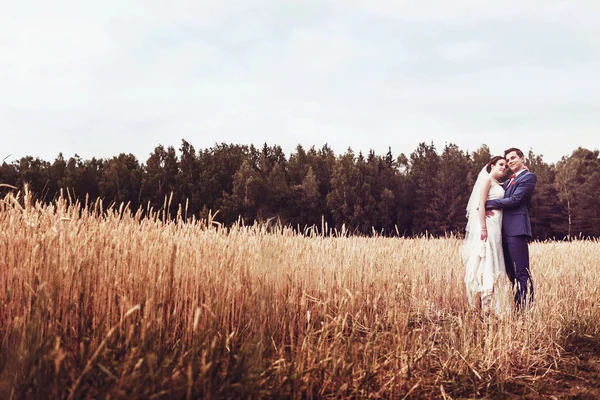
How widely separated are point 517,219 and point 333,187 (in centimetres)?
3086

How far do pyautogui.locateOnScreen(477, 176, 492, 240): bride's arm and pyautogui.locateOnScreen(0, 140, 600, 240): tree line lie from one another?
1088 inches

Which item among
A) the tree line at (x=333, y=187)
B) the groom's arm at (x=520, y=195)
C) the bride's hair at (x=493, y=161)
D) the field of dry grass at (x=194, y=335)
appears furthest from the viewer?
the tree line at (x=333, y=187)

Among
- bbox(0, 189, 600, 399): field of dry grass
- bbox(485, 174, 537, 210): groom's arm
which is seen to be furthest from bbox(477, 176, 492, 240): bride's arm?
bbox(0, 189, 600, 399): field of dry grass

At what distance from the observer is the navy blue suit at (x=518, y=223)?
17.6 feet

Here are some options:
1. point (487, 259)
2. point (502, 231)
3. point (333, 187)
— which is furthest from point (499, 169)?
point (333, 187)

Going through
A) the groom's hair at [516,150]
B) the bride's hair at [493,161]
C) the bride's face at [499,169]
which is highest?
the groom's hair at [516,150]

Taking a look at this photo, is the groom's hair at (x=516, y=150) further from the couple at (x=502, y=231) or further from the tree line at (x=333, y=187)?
the tree line at (x=333, y=187)

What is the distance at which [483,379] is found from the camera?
11.9ft

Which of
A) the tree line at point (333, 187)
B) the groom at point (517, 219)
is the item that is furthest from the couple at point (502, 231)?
the tree line at point (333, 187)

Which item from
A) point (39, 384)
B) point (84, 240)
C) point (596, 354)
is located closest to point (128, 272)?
point (84, 240)

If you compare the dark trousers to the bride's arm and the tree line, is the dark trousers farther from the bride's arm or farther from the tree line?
the tree line

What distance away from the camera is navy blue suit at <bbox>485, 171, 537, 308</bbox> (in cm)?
535

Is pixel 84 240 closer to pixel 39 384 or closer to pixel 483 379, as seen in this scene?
pixel 39 384

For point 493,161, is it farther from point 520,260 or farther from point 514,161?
point 520,260
